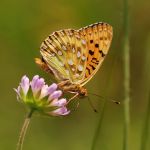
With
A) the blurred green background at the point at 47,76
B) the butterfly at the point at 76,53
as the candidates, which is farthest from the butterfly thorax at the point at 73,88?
the blurred green background at the point at 47,76

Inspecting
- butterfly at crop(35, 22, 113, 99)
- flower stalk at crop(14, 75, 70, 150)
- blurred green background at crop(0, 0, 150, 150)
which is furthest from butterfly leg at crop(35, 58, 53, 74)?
blurred green background at crop(0, 0, 150, 150)

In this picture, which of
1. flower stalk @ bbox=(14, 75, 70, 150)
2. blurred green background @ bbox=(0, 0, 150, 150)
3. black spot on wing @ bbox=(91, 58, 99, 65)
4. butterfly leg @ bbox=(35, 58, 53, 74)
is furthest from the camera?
blurred green background @ bbox=(0, 0, 150, 150)

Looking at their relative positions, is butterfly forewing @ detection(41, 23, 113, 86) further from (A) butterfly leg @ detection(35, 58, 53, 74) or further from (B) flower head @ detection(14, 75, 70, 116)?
(B) flower head @ detection(14, 75, 70, 116)

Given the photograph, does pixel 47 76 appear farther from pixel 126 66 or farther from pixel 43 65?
pixel 126 66

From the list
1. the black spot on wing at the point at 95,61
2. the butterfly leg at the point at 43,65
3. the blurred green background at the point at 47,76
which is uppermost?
the butterfly leg at the point at 43,65

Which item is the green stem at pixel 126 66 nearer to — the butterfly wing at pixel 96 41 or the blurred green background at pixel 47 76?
the butterfly wing at pixel 96 41

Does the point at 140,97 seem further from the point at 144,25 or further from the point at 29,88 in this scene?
the point at 29,88

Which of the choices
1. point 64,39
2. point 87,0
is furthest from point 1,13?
point 64,39
